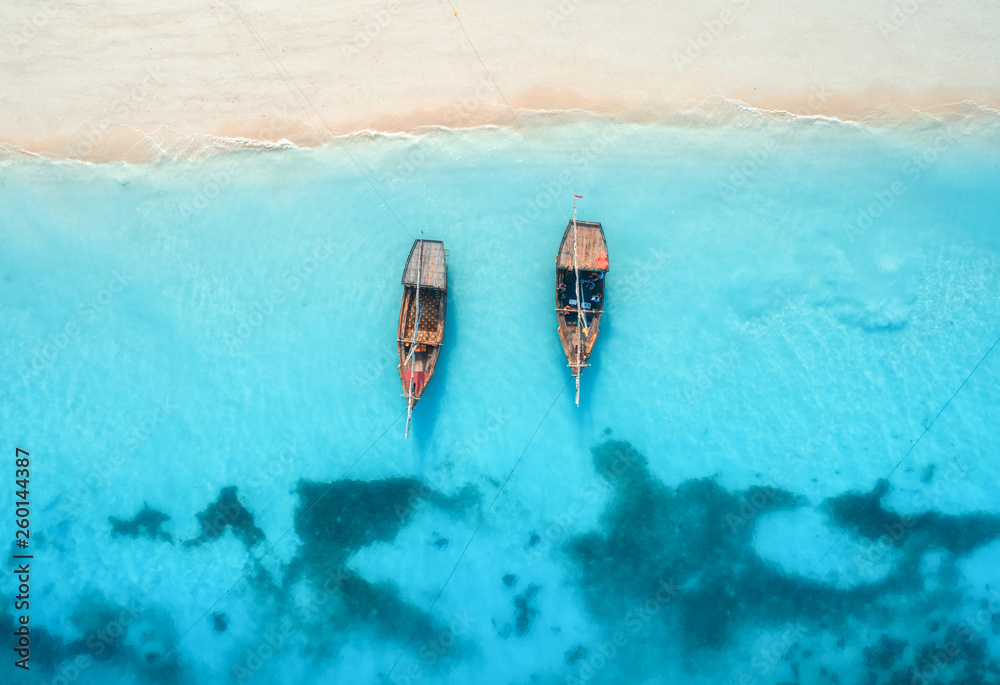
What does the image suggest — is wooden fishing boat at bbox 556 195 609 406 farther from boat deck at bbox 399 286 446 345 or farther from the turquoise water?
boat deck at bbox 399 286 446 345

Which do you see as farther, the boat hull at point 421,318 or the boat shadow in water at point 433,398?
the boat shadow in water at point 433,398

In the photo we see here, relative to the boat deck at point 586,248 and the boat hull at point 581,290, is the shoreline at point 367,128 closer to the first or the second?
the boat deck at point 586,248

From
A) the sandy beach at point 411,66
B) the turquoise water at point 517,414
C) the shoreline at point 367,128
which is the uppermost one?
the sandy beach at point 411,66

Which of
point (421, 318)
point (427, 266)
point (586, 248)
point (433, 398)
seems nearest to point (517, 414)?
point (433, 398)

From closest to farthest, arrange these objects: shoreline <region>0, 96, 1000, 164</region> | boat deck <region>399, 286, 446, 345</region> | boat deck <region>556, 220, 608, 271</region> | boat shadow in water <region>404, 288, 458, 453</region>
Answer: boat deck <region>556, 220, 608, 271</region>
boat deck <region>399, 286, 446, 345</region>
shoreline <region>0, 96, 1000, 164</region>
boat shadow in water <region>404, 288, 458, 453</region>

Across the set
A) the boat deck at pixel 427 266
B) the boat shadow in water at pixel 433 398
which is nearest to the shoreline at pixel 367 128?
the boat deck at pixel 427 266

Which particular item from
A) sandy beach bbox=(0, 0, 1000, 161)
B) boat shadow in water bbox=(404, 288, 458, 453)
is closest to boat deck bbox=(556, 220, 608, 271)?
boat shadow in water bbox=(404, 288, 458, 453)

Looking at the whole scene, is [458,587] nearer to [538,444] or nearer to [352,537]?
[352,537]
